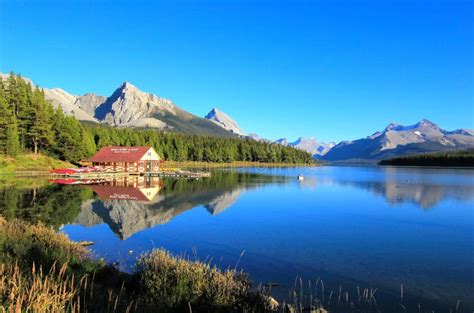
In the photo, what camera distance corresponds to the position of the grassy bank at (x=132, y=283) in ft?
26.1

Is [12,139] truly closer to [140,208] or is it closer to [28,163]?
[28,163]

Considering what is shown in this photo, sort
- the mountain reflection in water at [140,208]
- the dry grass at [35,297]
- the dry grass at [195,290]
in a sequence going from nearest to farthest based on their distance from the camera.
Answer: the dry grass at [35,297], the dry grass at [195,290], the mountain reflection in water at [140,208]

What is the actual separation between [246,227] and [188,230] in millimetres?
4395

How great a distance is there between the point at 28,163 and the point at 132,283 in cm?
7363

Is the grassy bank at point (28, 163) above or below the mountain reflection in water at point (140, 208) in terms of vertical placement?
above

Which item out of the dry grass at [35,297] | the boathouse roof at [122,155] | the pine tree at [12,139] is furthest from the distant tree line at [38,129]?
the dry grass at [35,297]

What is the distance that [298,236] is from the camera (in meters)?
23.9

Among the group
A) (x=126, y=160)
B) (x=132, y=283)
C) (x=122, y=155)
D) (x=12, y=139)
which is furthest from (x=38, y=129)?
(x=132, y=283)

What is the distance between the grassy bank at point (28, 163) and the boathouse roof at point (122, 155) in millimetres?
9739

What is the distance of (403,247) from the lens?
21.1 m

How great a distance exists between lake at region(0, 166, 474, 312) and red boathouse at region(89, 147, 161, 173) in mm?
45543

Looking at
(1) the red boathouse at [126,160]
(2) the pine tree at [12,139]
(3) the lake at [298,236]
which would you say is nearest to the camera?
(3) the lake at [298,236]

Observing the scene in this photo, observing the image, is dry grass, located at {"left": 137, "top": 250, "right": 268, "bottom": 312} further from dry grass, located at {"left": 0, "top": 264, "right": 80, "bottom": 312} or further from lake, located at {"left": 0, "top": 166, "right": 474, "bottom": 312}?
lake, located at {"left": 0, "top": 166, "right": 474, "bottom": 312}

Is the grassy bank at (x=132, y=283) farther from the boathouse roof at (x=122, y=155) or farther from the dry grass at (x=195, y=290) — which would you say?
the boathouse roof at (x=122, y=155)
